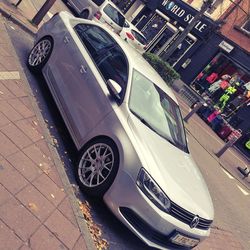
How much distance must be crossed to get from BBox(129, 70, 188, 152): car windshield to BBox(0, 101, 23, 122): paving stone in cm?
156

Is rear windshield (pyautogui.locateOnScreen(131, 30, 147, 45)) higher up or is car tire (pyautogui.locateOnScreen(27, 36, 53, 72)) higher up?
rear windshield (pyautogui.locateOnScreen(131, 30, 147, 45))

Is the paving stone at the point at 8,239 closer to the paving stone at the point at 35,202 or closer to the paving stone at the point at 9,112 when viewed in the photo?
the paving stone at the point at 35,202

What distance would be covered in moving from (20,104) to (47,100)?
1.14 metres

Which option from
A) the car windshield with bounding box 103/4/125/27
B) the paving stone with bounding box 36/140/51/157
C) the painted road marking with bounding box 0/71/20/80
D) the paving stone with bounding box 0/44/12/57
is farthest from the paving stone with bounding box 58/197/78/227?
the car windshield with bounding box 103/4/125/27

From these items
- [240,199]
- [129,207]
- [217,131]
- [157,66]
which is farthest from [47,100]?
[217,131]

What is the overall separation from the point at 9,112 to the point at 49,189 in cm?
136

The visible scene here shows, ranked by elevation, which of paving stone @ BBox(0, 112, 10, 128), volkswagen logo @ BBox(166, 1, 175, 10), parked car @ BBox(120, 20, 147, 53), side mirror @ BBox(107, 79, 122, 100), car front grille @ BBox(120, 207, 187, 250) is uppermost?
volkswagen logo @ BBox(166, 1, 175, 10)

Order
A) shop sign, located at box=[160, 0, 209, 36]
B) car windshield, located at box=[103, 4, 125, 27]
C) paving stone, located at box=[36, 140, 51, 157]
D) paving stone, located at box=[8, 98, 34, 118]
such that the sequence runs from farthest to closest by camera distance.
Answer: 1. shop sign, located at box=[160, 0, 209, 36]
2. car windshield, located at box=[103, 4, 125, 27]
3. paving stone, located at box=[8, 98, 34, 118]
4. paving stone, located at box=[36, 140, 51, 157]

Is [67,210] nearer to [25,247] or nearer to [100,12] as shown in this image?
[25,247]

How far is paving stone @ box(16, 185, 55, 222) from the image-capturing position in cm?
427

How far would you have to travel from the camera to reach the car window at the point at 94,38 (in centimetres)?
660

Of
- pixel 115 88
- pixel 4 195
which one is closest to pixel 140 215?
pixel 4 195

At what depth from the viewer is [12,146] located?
194 inches

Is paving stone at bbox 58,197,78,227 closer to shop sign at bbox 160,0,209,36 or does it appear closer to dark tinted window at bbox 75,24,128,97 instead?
dark tinted window at bbox 75,24,128,97
